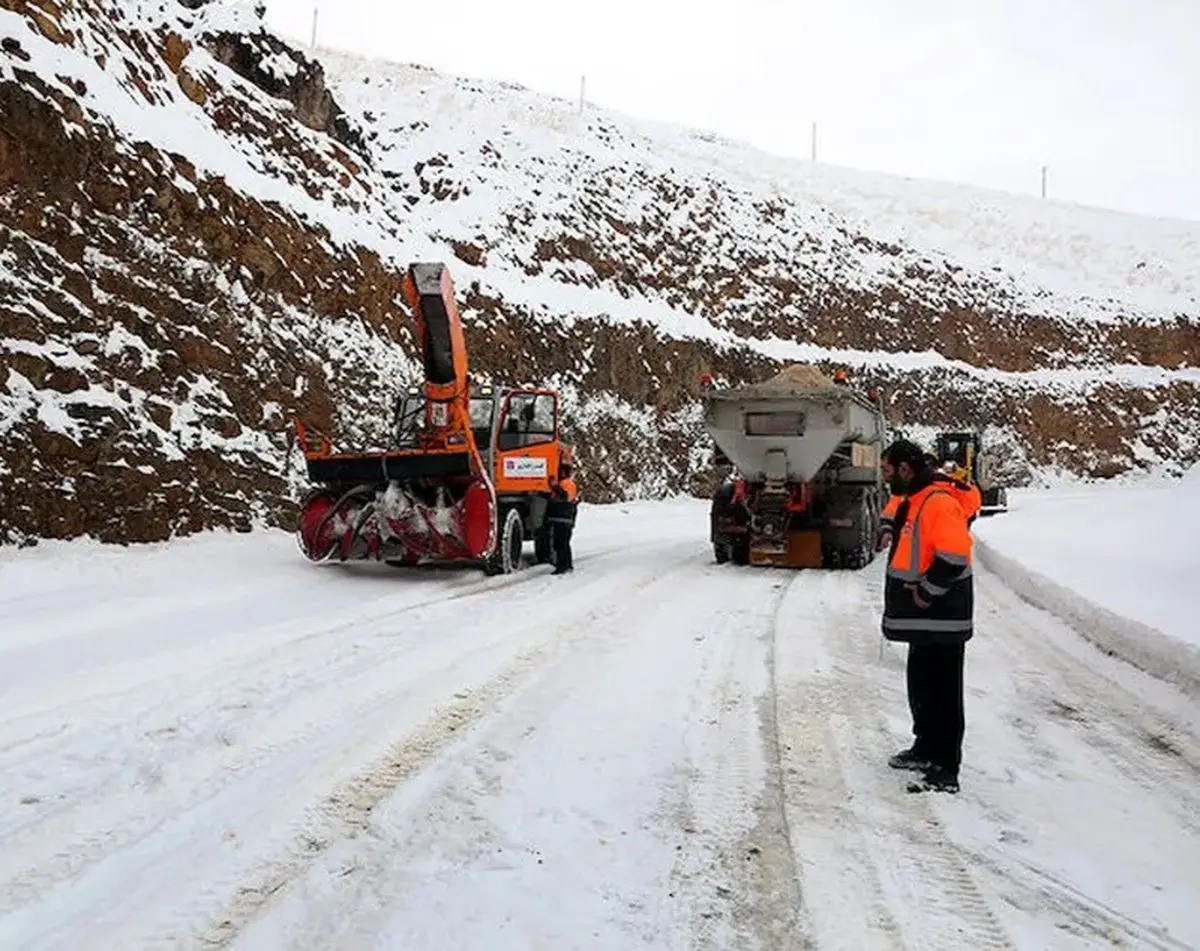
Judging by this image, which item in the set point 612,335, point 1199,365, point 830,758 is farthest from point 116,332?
point 1199,365

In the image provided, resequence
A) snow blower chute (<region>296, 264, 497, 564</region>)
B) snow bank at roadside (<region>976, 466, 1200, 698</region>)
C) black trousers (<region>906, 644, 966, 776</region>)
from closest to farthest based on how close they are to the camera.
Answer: black trousers (<region>906, 644, 966, 776</region>) < snow bank at roadside (<region>976, 466, 1200, 698</region>) < snow blower chute (<region>296, 264, 497, 564</region>)

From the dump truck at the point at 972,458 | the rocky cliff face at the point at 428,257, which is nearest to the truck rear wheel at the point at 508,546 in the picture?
the rocky cliff face at the point at 428,257

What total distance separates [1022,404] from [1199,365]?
38.0 feet

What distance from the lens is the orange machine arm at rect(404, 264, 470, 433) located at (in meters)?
10.5

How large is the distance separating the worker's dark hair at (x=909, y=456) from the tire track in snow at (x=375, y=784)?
264 centimetres

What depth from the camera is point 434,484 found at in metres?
10.6

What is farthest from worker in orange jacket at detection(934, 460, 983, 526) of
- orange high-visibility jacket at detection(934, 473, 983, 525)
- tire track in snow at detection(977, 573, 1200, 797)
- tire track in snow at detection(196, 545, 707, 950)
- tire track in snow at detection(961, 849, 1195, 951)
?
→ tire track in snow at detection(196, 545, 707, 950)

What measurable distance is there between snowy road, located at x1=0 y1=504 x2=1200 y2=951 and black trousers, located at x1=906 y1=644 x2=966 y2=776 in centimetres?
20

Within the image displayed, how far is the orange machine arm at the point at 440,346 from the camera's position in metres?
10.5

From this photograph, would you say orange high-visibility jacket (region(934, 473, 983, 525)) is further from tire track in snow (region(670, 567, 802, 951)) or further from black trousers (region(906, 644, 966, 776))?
tire track in snow (region(670, 567, 802, 951))

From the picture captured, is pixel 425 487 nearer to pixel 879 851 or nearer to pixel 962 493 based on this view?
pixel 962 493

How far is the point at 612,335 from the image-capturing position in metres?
26.7

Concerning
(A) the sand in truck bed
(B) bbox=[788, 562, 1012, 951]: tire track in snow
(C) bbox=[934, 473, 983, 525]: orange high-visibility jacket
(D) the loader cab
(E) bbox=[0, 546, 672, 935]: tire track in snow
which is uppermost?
(A) the sand in truck bed

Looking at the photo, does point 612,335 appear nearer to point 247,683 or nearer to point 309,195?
point 309,195
